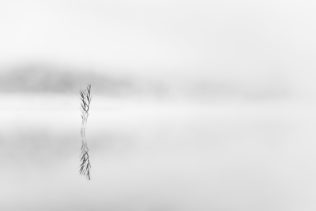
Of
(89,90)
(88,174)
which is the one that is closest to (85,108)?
(89,90)

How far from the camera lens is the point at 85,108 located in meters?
6.77

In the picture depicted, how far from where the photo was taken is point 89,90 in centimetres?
671

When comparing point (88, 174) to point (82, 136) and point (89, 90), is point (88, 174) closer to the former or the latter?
point (82, 136)

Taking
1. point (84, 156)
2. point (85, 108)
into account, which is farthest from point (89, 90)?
point (84, 156)

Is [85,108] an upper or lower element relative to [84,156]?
upper

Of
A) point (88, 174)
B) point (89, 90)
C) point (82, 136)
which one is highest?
point (89, 90)

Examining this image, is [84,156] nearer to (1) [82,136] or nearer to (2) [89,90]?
(1) [82,136]

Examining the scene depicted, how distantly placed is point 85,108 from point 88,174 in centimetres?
83

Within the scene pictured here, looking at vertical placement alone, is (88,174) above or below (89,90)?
below

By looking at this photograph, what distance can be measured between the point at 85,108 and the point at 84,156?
0.60 meters

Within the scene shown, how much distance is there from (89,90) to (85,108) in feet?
0.78

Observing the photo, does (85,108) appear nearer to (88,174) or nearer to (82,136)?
(82,136)

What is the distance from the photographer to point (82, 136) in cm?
677

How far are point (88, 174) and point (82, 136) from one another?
0.52 meters
